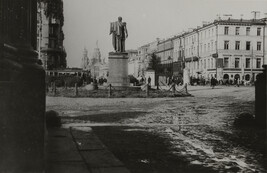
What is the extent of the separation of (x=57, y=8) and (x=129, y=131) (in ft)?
12.1

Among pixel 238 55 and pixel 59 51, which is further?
pixel 238 55

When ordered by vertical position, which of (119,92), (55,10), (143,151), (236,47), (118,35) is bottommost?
(143,151)

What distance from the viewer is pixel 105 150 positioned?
5.33 meters

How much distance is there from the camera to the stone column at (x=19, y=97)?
11.2 feet

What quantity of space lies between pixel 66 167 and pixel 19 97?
42.0 inches

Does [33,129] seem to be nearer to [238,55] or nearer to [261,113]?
[261,113]

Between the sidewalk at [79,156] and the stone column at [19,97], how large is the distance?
1.80 feet

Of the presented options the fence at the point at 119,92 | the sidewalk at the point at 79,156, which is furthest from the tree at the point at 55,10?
the fence at the point at 119,92

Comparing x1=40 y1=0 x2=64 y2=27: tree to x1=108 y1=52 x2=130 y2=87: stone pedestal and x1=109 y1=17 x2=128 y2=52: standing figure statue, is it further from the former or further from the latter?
x1=109 y1=17 x2=128 y2=52: standing figure statue

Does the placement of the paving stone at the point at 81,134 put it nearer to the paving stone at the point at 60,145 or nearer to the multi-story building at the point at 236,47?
the paving stone at the point at 60,145

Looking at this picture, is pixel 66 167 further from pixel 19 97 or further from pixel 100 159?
pixel 19 97

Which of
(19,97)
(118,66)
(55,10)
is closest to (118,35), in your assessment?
(118,66)

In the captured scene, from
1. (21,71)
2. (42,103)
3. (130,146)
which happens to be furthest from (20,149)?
(130,146)

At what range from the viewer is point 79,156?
189 inches
